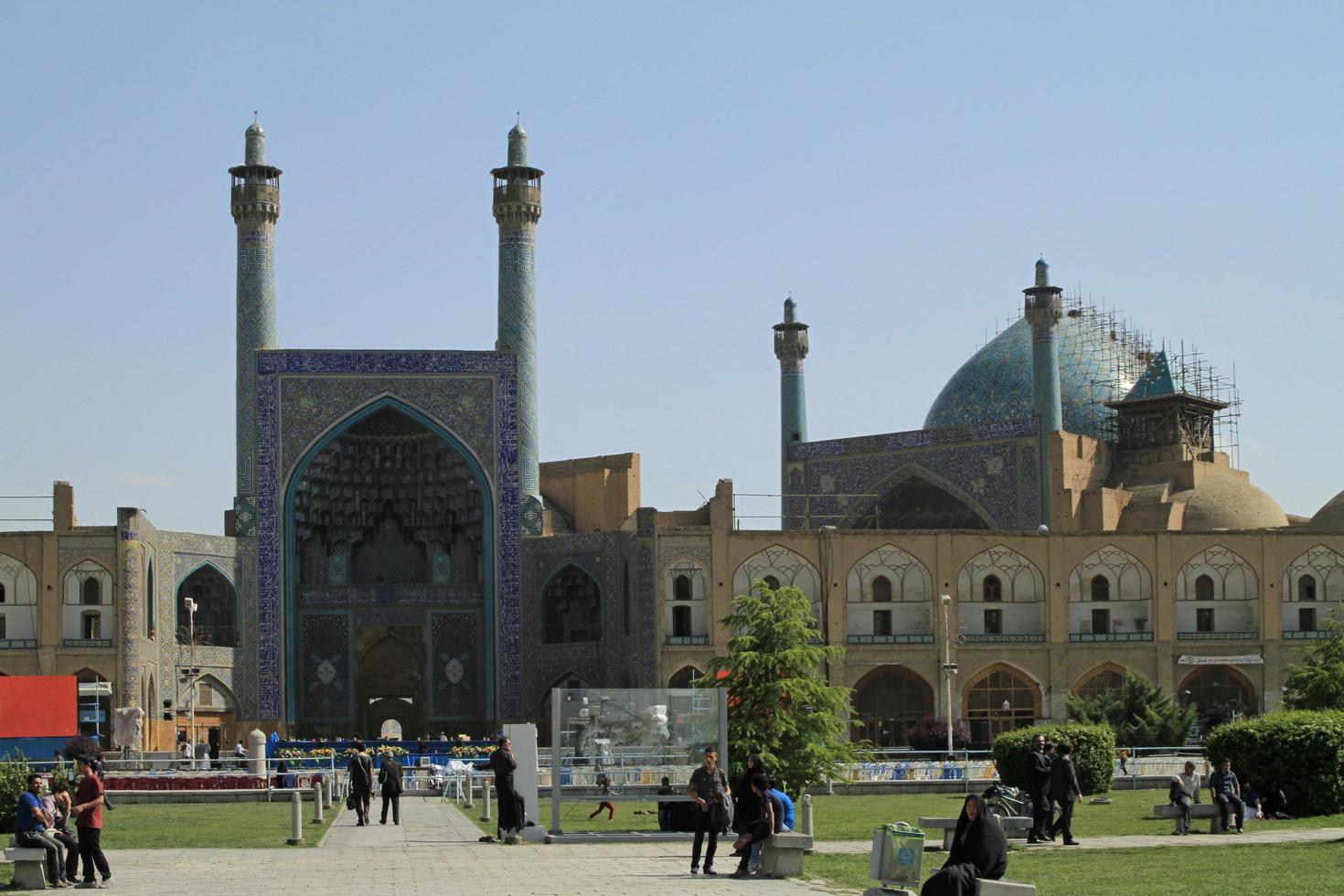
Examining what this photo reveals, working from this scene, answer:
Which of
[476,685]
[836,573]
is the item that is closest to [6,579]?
[476,685]

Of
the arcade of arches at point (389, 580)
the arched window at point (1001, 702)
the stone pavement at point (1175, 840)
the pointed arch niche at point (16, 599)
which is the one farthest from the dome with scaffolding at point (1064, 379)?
the stone pavement at point (1175, 840)

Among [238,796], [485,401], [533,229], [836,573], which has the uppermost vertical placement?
[533,229]

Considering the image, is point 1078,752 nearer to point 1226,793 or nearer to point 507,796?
point 1226,793

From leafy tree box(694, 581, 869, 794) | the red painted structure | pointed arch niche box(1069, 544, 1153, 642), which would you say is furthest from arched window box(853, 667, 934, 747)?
leafy tree box(694, 581, 869, 794)

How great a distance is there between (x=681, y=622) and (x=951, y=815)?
61.6 feet

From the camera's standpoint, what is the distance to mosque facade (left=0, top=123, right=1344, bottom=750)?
40.9 m

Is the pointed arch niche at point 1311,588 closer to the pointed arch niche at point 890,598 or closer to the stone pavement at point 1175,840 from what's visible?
the pointed arch niche at point 890,598

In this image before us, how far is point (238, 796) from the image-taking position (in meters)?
27.8

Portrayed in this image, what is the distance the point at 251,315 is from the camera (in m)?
43.0

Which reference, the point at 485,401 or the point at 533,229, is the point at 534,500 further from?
the point at 533,229

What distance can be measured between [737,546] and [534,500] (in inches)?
187

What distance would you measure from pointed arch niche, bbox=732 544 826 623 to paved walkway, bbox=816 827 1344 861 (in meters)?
22.8

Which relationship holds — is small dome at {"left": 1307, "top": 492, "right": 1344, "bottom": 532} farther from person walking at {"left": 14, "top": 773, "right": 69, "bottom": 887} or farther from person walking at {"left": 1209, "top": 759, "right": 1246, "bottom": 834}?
person walking at {"left": 14, "top": 773, "right": 69, "bottom": 887}

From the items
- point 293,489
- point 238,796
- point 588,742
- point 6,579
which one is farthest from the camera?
point 293,489
